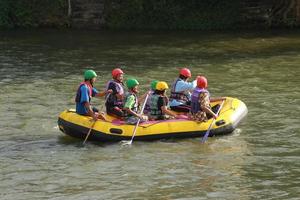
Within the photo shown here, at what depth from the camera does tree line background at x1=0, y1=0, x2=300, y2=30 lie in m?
29.3

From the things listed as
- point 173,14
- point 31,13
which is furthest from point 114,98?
point 31,13

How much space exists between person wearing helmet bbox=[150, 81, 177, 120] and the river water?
2.14 feet

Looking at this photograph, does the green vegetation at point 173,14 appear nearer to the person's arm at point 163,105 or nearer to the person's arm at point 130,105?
the person's arm at point 163,105

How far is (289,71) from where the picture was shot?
66.0 ft

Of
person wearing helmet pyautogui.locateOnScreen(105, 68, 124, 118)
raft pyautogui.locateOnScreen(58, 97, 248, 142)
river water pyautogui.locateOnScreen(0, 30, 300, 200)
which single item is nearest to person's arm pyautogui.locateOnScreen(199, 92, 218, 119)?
raft pyautogui.locateOnScreen(58, 97, 248, 142)

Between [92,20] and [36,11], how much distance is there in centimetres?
266

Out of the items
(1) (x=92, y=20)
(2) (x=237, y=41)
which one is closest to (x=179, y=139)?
(2) (x=237, y=41)

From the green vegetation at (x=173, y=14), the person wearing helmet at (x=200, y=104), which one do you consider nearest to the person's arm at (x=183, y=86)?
the person wearing helmet at (x=200, y=104)

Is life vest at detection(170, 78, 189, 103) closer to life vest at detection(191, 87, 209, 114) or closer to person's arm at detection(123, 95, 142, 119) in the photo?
life vest at detection(191, 87, 209, 114)

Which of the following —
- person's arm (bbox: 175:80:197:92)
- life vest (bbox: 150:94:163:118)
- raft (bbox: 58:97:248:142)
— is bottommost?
raft (bbox: 58:97:248:142)

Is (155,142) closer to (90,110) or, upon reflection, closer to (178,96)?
(90,110)

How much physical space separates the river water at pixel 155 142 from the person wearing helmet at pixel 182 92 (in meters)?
A: 1.16

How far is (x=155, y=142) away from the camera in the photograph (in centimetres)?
1320

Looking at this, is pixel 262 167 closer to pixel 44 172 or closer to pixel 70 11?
pixel 44 172
